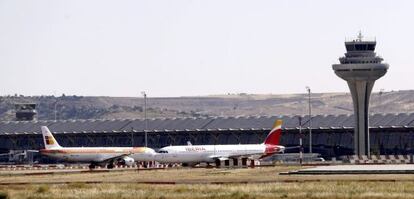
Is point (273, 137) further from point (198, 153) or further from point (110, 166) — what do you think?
point (110, 166)

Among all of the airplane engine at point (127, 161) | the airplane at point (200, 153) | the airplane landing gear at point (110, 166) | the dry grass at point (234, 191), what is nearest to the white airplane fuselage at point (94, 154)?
the airplane engine at point (127, 161)

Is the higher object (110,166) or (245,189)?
(110,166)

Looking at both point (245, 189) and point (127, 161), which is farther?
point (127, 161)

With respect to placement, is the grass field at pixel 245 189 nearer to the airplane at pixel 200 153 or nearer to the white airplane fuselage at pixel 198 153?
the white airplane fuselage at pixel 198 153

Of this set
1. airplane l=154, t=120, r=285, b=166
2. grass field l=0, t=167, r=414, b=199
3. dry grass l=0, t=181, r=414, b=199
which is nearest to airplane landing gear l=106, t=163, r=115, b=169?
airplane l=154, t=120, r=285, b=166

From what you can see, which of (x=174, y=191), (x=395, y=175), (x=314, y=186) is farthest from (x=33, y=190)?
(x=395, y=175)

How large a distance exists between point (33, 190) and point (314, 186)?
2246 centimetres

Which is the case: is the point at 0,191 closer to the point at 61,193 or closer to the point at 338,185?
the point at 61,193

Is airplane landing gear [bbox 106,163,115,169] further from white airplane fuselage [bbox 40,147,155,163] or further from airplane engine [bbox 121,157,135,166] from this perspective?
airplane engine [bbox 121,157,135,166]

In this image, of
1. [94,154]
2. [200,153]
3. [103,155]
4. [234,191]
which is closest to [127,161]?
[103,155]

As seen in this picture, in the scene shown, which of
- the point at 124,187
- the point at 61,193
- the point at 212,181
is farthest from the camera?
the point at 212,181

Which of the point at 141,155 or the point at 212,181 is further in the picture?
the point at 141,155

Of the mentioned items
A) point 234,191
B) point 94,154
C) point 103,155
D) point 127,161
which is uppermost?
point 94,154

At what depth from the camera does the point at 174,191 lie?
8731 centimetres
